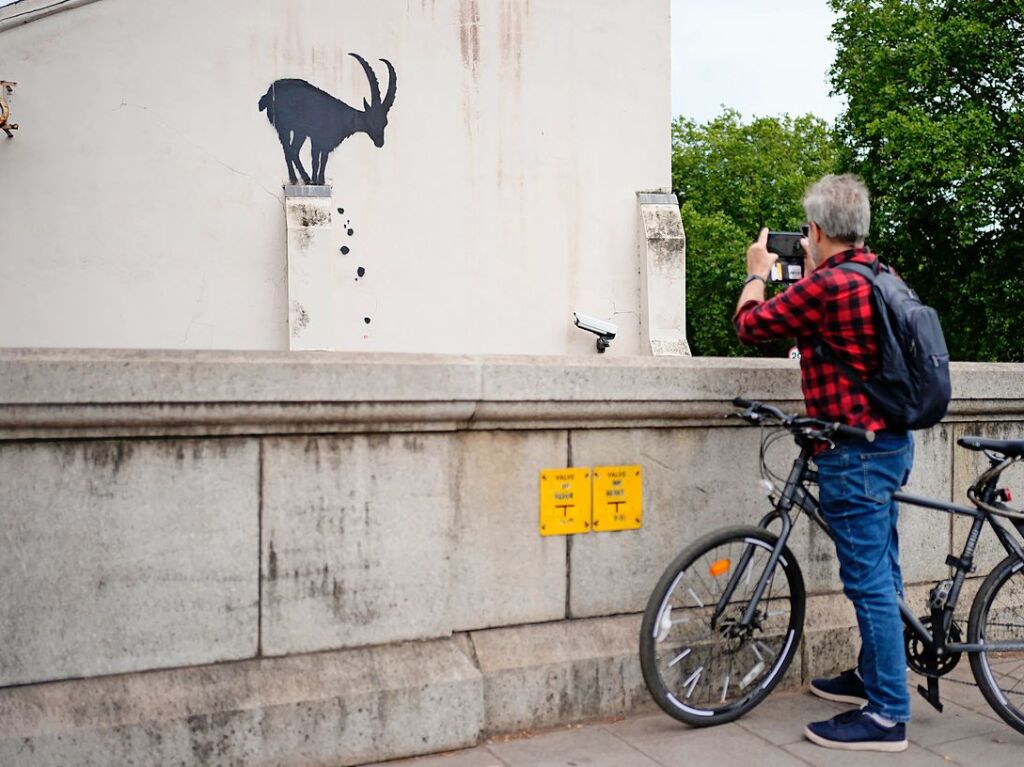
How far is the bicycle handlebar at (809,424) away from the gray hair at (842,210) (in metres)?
0.63

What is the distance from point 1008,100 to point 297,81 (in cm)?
1561

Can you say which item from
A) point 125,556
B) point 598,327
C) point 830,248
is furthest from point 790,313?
point 598,327

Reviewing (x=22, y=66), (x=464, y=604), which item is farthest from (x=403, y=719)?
(x=22, y=66)

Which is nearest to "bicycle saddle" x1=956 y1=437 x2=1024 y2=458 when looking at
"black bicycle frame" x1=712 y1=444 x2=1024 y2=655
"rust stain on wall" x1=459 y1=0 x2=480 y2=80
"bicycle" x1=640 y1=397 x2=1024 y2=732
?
"bicycle" x1=640 y1=397 x2=1024 y2=732

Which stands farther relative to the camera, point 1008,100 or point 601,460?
point 1008,100

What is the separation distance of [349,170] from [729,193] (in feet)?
88.1

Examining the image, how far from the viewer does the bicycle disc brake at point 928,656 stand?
12.2 feet

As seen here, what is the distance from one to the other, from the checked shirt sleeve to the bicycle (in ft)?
0.91

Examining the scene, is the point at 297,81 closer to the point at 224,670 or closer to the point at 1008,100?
the point at 224,670

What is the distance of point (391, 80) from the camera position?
15.3m

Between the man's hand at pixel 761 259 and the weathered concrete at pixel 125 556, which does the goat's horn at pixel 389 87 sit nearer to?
the man's hand at pixel 761 259

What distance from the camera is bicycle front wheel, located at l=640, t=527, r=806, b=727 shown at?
3.52 meters

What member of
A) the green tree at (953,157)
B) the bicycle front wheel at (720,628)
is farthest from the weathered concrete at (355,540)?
the green tree at (953,157)

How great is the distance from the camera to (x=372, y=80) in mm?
15227
